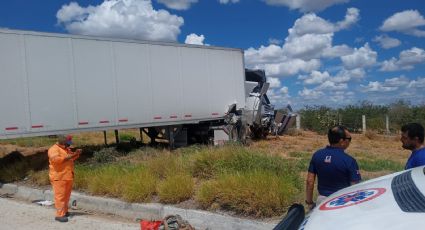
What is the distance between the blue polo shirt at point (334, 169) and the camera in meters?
4.82

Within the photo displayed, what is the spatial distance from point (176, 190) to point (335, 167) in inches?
156

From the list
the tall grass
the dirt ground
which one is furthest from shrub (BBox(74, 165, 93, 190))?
the dirt ground

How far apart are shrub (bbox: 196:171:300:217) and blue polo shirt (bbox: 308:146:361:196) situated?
1821 millimetres

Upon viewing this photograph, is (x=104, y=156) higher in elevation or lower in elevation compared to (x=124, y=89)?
lower

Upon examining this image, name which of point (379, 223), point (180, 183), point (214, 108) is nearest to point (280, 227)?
point (379, 223)

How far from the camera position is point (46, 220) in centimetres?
855

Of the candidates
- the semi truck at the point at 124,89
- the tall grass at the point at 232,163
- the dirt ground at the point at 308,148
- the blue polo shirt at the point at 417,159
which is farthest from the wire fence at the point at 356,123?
the blue polo shirt at the point at 417,159

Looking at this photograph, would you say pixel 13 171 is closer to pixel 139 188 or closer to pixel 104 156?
pixel 104 156

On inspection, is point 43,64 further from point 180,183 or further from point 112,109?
point 180,183

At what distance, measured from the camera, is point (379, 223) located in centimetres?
236

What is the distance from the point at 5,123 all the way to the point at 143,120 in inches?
191

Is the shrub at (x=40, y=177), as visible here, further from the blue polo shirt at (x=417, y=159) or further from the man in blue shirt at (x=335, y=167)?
the blue polo shirt at (x=417, y=159)

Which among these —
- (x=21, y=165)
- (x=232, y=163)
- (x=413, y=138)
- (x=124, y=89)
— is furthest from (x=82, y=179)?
(x=413, y=138)

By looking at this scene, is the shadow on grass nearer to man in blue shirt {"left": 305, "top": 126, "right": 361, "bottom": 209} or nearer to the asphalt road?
the asphalt road
